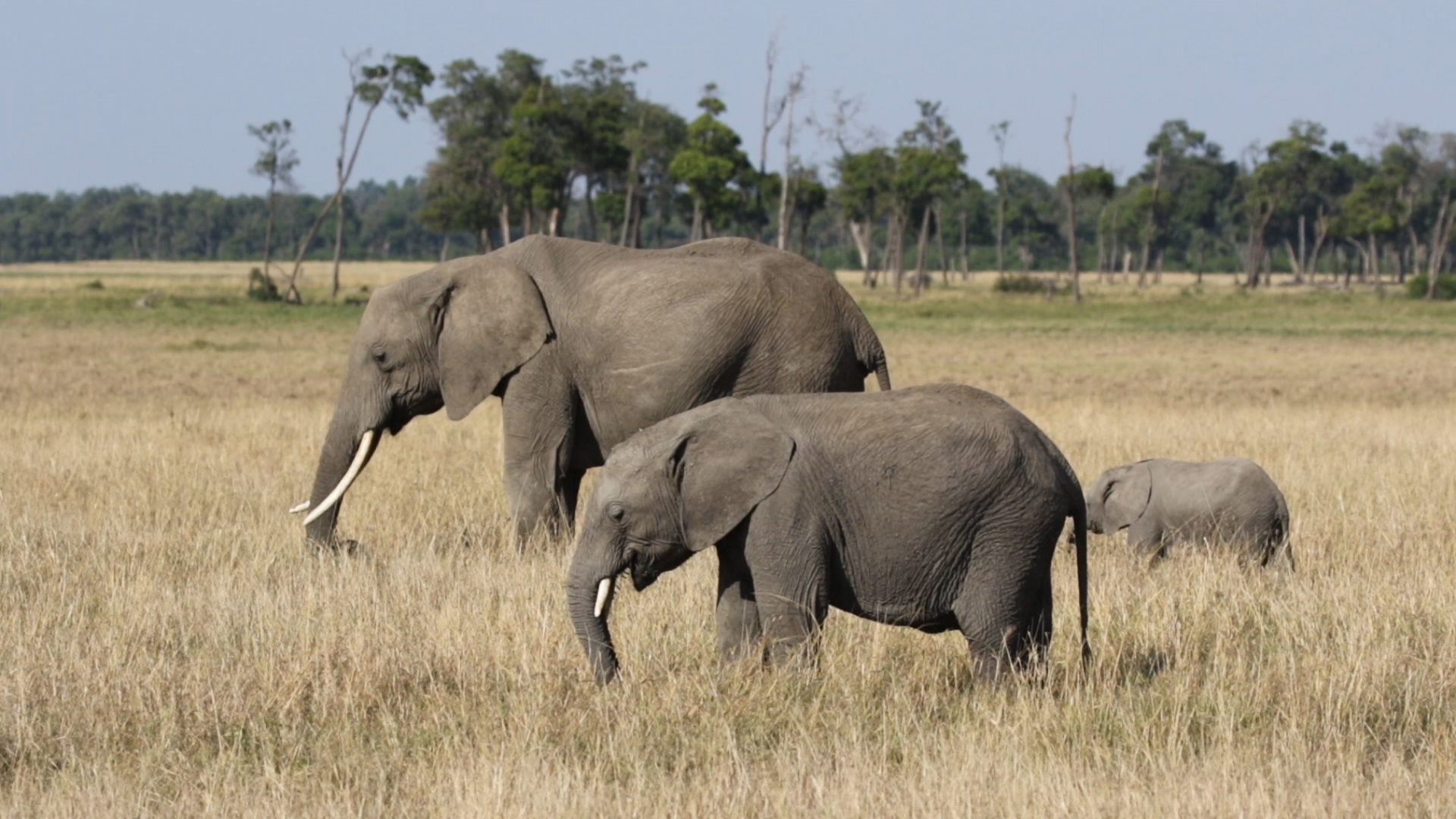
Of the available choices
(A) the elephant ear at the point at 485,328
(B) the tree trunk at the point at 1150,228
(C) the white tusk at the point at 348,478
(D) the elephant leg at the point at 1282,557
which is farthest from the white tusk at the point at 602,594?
(B) the tree trunk at the point at 1150,228

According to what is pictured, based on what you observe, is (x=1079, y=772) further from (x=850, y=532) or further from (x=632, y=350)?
(x=632, y=350)

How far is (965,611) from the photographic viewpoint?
18.2 ft

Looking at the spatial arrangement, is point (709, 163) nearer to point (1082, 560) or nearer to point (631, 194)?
point (631, 194)

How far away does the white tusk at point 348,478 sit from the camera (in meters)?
8.48

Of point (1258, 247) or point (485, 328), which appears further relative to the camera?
point (1258, 247)

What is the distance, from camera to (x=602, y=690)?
18.1 feet

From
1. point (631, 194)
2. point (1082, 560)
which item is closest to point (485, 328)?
point (1082, 560)

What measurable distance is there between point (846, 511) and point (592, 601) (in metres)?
0.88

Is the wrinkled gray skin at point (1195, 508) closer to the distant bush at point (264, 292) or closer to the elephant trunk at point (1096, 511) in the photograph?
the elephant trunk at point (1096, 511)

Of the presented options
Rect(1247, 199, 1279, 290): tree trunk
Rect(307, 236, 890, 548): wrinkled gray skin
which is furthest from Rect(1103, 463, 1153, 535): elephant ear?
Rect(1247, 199, 1279, 290): tree trunk

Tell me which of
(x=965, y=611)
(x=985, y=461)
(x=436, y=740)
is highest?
(x=985, y=461)

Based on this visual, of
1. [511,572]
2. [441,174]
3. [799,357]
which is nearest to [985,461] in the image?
[799,357]

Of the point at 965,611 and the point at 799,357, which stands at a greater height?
the point at 799,357

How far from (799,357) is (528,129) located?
55.5m
